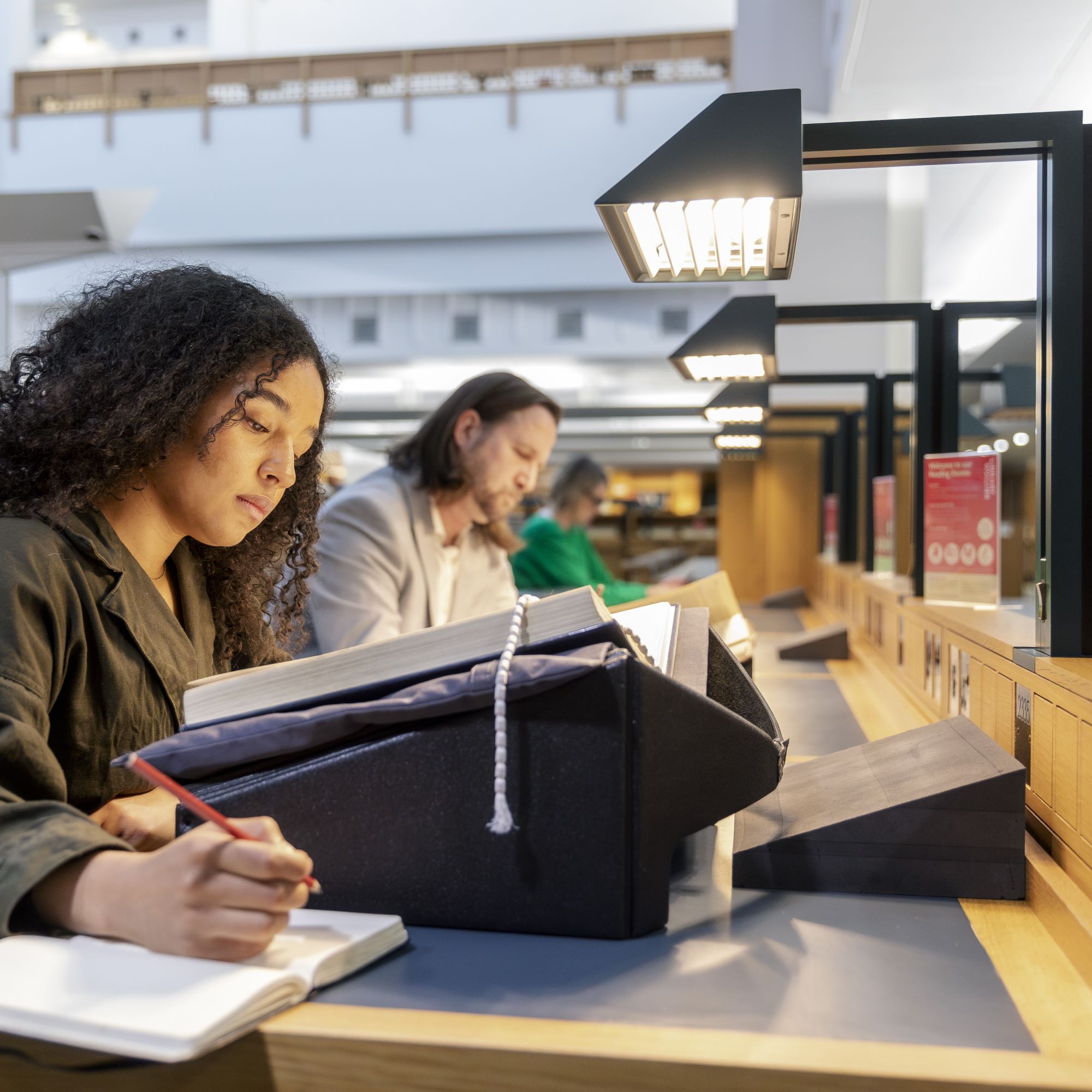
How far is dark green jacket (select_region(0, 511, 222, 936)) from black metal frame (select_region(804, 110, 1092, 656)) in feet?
3.23

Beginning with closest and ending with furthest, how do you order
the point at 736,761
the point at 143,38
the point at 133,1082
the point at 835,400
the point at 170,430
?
the point at 133,1082, the point at 736,761, the point at 170,430, the point at 835,400, the point at 143,38

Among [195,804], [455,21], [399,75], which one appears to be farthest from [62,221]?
[455,21]

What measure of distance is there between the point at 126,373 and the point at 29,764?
1.44 ft

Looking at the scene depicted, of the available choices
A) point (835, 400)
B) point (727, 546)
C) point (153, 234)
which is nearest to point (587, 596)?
point (835, 400)

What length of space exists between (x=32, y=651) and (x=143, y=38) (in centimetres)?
2108

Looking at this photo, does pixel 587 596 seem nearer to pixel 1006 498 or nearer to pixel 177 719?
pixel 177 719

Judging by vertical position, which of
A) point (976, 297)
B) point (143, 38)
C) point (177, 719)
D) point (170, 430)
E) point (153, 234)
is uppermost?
point (143, 38)

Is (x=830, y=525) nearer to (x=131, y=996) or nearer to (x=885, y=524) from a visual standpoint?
(x=885, y=524)

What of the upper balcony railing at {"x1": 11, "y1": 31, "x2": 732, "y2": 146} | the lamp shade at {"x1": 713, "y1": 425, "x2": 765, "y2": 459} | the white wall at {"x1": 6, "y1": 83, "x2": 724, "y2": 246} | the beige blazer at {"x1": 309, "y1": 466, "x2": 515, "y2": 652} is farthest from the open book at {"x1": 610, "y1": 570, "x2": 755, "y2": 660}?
the upper balcony railing at {"x1": 11, "y1": 31, "x2": 732, "y2": 146}

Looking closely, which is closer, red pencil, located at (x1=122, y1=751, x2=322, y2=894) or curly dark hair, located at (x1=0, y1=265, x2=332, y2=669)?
red pencil, located at (x1=122, y1=751, x2=322, y2=894)

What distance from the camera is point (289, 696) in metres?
0.77

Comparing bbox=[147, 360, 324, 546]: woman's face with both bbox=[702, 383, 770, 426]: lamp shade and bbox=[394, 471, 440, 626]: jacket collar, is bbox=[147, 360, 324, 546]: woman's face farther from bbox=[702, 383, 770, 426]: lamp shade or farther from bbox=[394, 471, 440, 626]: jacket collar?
bbox=[702, 383, 770, 426]: lamp shade

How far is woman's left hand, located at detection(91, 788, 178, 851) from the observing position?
0.90 m

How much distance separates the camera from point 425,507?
2.36 metres
